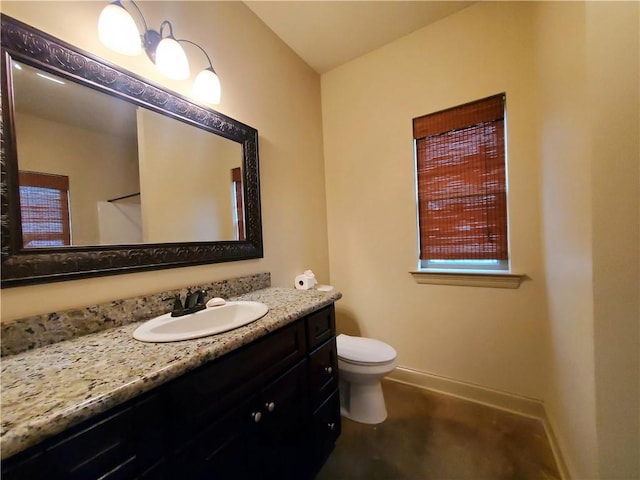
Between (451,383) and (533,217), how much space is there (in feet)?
4.16

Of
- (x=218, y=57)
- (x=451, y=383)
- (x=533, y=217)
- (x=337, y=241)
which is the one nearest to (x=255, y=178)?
(x=218, y=57)

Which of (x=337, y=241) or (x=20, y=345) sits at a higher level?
(x=337, y=241)

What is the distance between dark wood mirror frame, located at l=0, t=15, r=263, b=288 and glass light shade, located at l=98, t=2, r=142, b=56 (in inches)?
3.1

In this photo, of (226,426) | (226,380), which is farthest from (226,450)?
(226,380)

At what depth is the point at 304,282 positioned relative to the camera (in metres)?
1.84

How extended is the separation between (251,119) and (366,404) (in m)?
1.99

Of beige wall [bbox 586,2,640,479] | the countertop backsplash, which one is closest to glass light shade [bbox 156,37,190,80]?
the countertop backsplash

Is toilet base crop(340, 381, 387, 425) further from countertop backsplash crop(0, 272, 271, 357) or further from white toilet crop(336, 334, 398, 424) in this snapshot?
countertop backsplash crop(0, 272, 271, 357)

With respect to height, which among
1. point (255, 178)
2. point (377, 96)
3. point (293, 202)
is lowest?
point (293, 202)

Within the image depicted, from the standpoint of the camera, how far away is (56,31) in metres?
0.86

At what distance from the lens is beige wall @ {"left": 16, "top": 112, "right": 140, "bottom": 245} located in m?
0.83

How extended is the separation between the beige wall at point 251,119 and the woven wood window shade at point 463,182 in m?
0.88

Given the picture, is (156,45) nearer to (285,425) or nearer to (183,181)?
(183,181)

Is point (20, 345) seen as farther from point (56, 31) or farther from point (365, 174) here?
point (365, 174)
